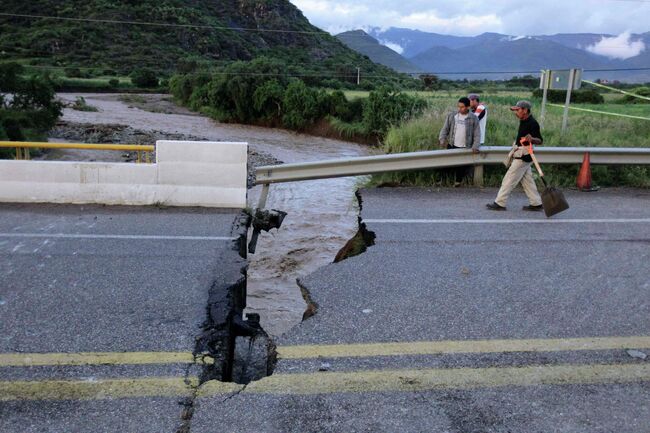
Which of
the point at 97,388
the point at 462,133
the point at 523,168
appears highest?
the point at 462,133

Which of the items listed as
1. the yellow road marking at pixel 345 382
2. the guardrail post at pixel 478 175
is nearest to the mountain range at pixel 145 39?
the guardrail post at pixel 478 175

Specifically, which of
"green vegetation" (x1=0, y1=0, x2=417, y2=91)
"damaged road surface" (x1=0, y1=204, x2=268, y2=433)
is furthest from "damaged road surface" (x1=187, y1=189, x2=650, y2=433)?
"green vegetation" (x1=0, y1=0, x2=417, y2=91)

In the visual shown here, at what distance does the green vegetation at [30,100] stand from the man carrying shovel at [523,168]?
29532mm

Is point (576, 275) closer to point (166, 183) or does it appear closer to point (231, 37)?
point (166, 183)

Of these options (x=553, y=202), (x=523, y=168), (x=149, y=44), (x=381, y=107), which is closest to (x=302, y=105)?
(x=381, y=107)

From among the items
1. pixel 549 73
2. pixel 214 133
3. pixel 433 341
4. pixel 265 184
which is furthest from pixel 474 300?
pixel 214 133

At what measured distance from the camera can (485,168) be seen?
Result: 1084cm

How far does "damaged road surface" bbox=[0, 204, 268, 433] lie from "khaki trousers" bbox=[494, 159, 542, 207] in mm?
3735

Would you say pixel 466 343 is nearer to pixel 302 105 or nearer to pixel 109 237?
pixel 109 237

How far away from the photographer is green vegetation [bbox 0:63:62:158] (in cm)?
3360

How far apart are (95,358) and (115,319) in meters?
0.67

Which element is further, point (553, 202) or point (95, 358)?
point (553, 202)

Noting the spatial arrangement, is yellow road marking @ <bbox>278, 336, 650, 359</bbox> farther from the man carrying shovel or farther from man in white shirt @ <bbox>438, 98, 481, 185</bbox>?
man in white shirt @ <bbox>438, 98, 481, 185</bbox>

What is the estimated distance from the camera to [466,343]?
4.28 m
